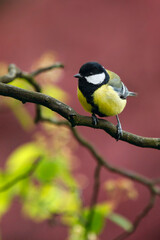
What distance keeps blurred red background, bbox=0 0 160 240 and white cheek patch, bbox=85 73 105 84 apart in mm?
1221

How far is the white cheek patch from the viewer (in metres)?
0.98

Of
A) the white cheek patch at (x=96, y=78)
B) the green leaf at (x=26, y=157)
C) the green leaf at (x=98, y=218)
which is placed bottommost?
the green leaf at (x=98, y=218)

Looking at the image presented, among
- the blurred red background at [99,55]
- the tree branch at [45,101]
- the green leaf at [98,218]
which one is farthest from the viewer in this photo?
the blurred red background at [99,55]

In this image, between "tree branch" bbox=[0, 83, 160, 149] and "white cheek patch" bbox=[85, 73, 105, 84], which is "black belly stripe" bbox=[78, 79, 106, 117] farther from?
"tree branch" bbox=[0, 83, 160, 149]

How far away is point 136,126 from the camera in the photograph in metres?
2.32

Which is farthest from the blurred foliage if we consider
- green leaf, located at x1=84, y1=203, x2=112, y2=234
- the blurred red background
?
the blurred red background

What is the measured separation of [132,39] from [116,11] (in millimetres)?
273

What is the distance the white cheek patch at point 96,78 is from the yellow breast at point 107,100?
0.02 metres

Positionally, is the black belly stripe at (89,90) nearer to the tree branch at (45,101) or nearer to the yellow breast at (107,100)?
the yellow breast at (107,100)

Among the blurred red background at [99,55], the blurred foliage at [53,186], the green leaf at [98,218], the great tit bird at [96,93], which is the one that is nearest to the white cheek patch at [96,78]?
the great tit bird at [96,93]

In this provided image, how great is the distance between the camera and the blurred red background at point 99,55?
2107mm

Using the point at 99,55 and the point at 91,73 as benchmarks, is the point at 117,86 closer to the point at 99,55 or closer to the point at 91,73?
the point at 91,73

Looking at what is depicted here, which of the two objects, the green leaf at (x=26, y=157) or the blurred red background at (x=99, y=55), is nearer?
the green leaf at (x=26, y=157)

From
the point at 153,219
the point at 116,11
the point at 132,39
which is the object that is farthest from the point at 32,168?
the point at 116,11
